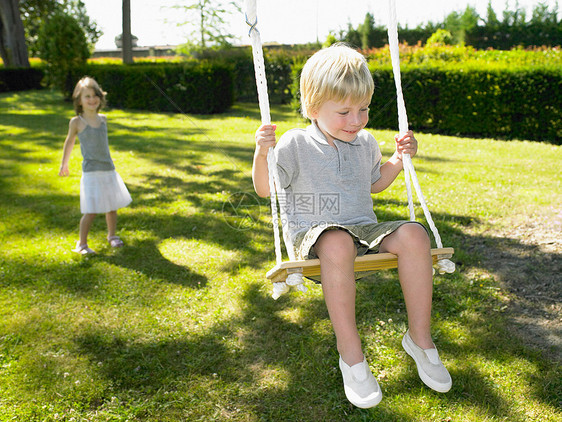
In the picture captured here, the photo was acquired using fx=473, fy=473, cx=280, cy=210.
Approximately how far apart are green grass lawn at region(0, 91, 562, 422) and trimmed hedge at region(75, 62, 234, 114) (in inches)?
278

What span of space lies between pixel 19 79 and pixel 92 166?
18.2 m

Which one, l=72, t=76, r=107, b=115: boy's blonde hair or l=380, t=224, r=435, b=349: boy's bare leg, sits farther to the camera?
l=72, t=76, r=107, b=115: boy's blonde hair

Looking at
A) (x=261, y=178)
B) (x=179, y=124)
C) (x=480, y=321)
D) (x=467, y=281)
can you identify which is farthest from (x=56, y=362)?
(x=179, y=124)

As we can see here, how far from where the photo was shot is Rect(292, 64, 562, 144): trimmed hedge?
8.58 metres

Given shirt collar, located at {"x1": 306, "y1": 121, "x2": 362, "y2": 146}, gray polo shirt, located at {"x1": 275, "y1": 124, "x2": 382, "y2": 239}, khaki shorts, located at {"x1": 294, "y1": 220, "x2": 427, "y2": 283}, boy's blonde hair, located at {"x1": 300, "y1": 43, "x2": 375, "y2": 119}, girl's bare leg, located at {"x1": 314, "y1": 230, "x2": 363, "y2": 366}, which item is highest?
boy's blonde hair, located at {"x1": 300, "y1": 43, "x2": 375, "y2": 119}

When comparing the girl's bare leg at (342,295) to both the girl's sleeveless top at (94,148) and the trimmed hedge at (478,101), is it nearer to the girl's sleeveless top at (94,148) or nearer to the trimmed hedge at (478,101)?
the girl's sleeveless top at (94,148)

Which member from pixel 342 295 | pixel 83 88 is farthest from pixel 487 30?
pixel 342 295

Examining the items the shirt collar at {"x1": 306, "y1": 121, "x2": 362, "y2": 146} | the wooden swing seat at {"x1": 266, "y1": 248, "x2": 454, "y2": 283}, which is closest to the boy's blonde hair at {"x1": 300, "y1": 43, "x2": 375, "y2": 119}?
the shirt collar at {"x1": 306, "y1": 121, "x2": 362, "y2": 146}

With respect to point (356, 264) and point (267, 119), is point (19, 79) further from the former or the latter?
point (356, 264)

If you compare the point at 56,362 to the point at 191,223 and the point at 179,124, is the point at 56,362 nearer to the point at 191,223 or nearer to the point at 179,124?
the point at 191,223

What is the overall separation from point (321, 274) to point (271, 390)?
2.42 ft

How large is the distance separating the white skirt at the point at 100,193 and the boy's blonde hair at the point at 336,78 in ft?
7.97

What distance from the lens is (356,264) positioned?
6.70ft

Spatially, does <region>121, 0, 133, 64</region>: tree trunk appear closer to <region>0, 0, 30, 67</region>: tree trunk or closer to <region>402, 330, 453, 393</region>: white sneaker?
<region>0, 0, 30, 67</region>: tree trunk
